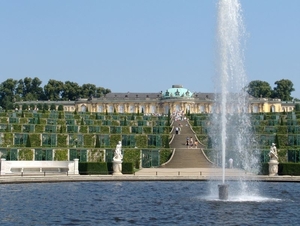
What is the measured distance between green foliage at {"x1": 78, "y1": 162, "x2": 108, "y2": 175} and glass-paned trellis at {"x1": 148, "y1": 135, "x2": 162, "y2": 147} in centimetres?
1230

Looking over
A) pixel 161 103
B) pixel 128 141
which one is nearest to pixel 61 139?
pixel 128 141

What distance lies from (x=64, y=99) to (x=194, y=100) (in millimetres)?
26451

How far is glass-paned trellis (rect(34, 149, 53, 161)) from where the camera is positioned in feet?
123

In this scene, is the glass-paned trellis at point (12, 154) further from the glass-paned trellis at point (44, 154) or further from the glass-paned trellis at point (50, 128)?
the glass-paned trellis at point (50, 128)

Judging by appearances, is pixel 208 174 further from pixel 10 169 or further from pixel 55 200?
pixel 55 200

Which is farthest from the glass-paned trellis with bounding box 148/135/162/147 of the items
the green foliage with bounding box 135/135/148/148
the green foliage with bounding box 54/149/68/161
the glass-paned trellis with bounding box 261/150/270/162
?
the glass-paned trellis with bounding box 261/150/270/162

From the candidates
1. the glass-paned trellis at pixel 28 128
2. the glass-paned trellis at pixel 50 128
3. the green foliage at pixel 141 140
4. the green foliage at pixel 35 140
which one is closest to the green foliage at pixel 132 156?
the green foliage at pixel 141 140

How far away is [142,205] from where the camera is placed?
782 inches

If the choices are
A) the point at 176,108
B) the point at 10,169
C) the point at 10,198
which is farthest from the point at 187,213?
the point at 176,108

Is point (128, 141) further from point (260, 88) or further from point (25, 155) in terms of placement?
point (260, 88)

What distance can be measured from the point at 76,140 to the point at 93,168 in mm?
12027

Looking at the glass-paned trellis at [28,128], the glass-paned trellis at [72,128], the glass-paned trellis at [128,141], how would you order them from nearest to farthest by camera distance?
the glass-paned trellis at [128,141], the glass-paned trellis at [28,128], the glass-paned trellis at [72,128]

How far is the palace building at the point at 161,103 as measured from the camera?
114 metres

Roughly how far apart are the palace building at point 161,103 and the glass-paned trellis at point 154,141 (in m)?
70.5
